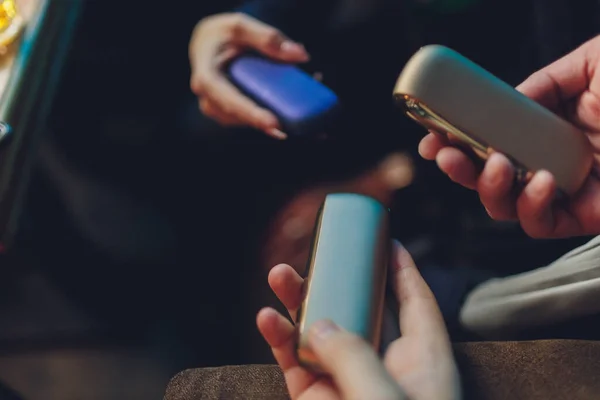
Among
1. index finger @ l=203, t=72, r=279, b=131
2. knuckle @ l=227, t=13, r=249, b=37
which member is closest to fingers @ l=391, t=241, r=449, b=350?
index finger @ l=203, t=72, r=279, b=131

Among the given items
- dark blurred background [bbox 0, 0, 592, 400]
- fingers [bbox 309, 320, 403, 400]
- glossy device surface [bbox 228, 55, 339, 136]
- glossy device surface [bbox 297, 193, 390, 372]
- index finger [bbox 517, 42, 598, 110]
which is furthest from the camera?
dark blurred background [bbox 0, 0, 592, 400]

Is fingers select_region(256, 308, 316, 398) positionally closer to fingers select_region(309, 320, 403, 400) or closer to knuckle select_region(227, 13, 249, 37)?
fingers select_region(309, 320, 403, 400)

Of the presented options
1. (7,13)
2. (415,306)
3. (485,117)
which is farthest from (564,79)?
(7,13)

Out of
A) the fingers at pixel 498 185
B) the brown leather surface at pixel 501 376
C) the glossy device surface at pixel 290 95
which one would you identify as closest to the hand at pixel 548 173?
the fingers at pixel 498 185

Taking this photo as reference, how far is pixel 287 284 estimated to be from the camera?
51cm

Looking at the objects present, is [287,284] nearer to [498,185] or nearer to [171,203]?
[498,185]

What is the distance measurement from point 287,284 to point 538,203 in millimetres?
223

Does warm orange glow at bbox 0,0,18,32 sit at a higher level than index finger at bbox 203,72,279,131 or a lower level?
higher

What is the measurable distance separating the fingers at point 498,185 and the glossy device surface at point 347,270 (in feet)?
0.30

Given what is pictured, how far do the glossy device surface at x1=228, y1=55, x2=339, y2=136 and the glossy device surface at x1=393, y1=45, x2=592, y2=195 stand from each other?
0.27m

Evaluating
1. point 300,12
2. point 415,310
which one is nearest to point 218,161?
point 300,12

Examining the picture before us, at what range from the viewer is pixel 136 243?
0.94m

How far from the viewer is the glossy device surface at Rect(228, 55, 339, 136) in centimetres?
77

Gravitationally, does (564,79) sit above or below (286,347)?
above
